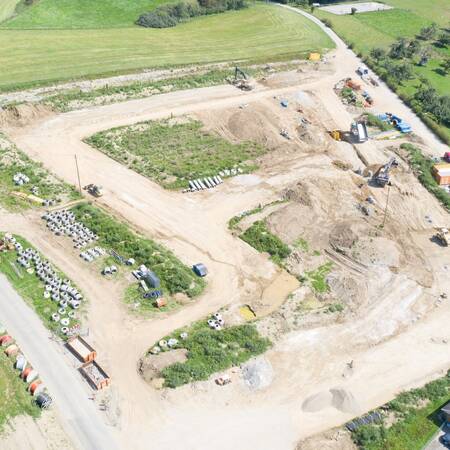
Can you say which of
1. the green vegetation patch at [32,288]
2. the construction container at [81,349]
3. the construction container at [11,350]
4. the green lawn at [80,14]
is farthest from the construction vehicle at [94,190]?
the green lawn at [80,14]

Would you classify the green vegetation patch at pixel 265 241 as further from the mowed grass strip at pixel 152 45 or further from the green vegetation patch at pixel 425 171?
the mowed grass strip at pixel 152 45

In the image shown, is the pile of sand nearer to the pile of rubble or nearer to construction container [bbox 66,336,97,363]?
construction container [bbox 66,336,97,363]

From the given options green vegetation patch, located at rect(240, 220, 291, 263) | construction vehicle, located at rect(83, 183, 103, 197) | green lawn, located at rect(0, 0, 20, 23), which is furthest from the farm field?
green lawn, located at rect(0, 0, 20, 23)

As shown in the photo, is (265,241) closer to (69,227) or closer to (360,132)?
(69,227)

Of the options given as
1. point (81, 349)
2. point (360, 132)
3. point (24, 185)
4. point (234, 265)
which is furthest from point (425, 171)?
point (24, 185)

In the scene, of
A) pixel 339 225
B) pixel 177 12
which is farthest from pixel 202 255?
pixel 177 12

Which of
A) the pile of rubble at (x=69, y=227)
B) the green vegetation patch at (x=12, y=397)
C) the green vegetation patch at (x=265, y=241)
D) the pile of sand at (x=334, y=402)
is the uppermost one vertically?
the pile of rubble at (x=69, y=227)
